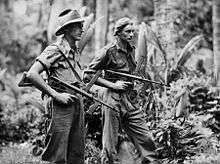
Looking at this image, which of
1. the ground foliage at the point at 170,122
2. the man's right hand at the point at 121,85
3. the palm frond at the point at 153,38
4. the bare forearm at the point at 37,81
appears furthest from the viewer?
the palm frond at the point at 153,38

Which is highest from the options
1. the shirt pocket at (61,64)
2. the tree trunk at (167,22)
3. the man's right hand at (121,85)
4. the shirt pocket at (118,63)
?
the tree trunk at (167,22)

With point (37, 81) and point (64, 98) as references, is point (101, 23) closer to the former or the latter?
point (64, 98)

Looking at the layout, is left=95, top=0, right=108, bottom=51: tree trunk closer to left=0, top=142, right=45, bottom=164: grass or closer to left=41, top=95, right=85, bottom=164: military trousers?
left=0, top=142, right=45, bottom=164: grass

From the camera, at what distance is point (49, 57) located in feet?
22.6

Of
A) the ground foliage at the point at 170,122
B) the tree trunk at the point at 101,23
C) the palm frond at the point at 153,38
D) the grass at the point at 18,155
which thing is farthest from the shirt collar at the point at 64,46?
the tree trunk at the point at 101,23

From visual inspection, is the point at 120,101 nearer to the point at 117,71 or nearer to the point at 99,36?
the point at 117,71

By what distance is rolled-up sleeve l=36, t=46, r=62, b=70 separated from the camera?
6810 millimetres

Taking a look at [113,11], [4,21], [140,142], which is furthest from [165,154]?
[4,21]

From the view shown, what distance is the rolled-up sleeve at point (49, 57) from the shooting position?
22.3 feet

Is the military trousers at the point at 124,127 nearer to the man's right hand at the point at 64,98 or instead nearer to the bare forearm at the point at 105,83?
the bare forearm at the point at 105,83

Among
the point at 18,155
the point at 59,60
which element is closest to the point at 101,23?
the point at 18,155

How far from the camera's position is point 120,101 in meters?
8.08

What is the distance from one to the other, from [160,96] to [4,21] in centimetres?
1525

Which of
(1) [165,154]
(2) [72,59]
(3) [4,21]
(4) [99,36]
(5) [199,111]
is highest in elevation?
(3) [4,21]
